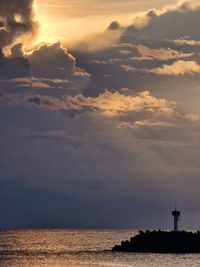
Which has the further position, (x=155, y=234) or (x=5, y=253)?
(x=5, y=253)

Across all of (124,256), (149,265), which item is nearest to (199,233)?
(124,256)

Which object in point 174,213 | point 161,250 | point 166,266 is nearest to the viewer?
point 166,266

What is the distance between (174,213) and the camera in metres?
152

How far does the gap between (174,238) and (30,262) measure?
23.6 metres

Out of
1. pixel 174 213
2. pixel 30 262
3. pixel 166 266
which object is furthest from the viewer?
pixel 174 213

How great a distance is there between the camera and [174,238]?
140875mm

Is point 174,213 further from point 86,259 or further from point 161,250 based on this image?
point 86,259

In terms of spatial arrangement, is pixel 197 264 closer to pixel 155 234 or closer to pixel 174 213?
pixel 155 234

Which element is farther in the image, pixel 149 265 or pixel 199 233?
pixel 199 233

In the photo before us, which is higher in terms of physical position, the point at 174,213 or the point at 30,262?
the point at 174,213

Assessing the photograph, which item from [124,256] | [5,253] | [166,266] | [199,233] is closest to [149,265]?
[166,266]

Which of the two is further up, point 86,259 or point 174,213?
point 174,213

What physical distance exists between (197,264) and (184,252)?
15.0 meters

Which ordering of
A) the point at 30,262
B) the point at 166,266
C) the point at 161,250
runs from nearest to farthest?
the point at 166,266, the point at 30,262, the point at 161,250
